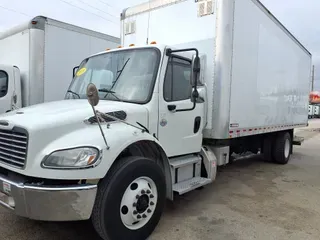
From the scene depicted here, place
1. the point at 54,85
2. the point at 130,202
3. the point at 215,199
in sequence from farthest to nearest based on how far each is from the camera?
the point at 54,85, the point at 215,199, the point at 130,202

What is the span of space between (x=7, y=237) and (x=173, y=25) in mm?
4186

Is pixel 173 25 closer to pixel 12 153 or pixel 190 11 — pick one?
pixel 190 11

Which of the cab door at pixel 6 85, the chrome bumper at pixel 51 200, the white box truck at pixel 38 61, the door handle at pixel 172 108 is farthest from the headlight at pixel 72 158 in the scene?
the cab door at pixel 6 85

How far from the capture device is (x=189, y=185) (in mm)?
4355

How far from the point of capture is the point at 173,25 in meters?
5.50

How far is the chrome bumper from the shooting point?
9.04 feet

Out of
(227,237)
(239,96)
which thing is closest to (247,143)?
(239,96)

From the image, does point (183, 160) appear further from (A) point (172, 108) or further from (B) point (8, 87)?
(B) point (8, 87)

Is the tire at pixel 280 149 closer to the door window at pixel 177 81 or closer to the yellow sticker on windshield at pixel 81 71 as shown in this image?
the door window at pixel 177 81

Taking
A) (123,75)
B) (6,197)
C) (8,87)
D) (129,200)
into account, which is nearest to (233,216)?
(129,200)

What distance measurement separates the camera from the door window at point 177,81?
13.5 ft

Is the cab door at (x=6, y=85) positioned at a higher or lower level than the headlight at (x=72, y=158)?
higher

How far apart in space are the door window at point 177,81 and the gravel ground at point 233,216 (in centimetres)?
171

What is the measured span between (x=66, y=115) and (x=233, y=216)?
280cm
